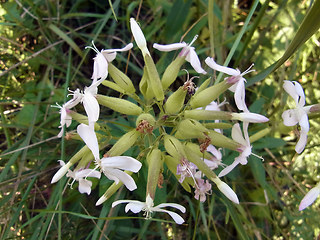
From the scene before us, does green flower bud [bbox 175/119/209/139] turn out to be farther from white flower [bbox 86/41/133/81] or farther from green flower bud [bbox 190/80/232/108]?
white flower [bbox 86/41/133/81]

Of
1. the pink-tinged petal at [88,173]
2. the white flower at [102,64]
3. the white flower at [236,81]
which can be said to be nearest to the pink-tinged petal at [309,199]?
the white flower at [236,81]

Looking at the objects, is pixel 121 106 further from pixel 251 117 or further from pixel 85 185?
pixel 251 117

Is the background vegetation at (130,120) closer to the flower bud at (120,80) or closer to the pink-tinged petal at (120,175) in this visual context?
the flower bud at (120,80)

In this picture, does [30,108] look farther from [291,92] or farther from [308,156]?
[308,156]

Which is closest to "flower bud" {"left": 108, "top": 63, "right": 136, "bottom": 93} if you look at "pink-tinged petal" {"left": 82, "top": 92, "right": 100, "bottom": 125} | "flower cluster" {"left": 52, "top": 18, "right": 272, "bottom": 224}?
"flower cluster" {"left": 52, "top": 18, "right": 272, "bottom": 224}

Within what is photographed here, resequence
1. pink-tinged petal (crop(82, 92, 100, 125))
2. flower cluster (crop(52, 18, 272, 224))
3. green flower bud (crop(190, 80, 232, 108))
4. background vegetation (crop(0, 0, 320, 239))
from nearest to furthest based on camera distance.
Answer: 1. pink-tinged petal (crop(82, 92, 100, 125))
2. flower cluster (crop(52, 18, 272, 224))
3. green flower bud (crop(190, 80, 232, 108))
4. background vegetation (crop(0, 0, 320, 239))

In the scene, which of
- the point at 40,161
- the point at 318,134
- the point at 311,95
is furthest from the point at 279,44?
the point at 40,161

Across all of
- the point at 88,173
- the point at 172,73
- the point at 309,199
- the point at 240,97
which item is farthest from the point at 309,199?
the point at 88,173
